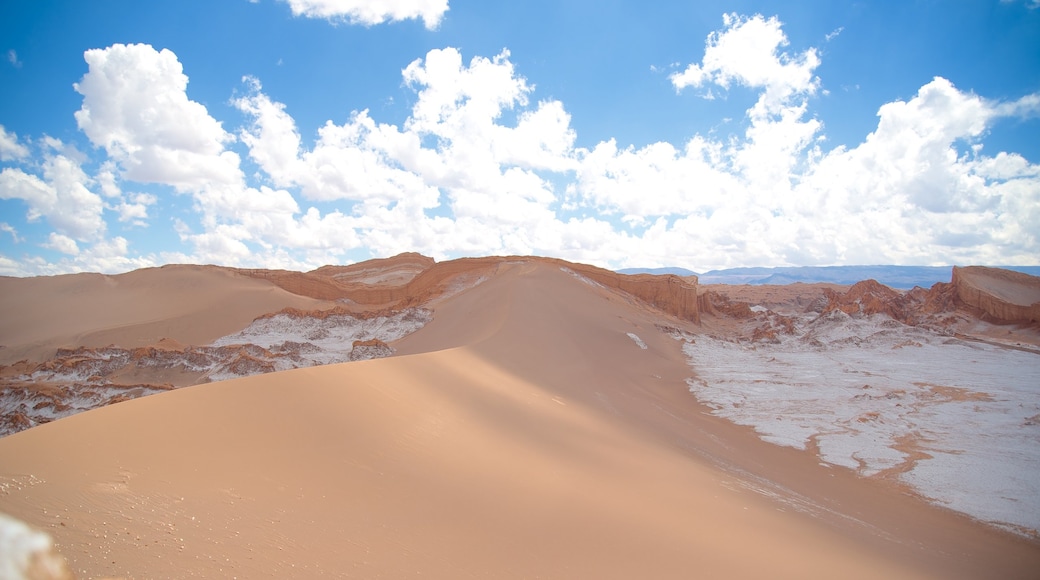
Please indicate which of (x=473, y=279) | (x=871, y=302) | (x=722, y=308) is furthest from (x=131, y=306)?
(x=871, y=302)

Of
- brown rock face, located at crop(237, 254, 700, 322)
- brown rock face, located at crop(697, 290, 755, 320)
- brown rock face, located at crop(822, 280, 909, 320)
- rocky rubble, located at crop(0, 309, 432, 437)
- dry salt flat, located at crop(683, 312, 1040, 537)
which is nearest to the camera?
dry salt flat, located at crop(683, 312, 1040, 537)

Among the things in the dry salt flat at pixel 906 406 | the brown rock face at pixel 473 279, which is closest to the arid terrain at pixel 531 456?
the dry salt flat at pixel 906 406

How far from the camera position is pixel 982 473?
7586mm

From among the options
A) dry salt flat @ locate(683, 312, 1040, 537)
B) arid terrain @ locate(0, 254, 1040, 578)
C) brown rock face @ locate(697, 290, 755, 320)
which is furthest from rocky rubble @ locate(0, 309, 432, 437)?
brown rock face @ locate(697, 290, 755, 320)

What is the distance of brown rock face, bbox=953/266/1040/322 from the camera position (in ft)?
69.9

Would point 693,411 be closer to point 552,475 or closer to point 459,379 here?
point 459,379

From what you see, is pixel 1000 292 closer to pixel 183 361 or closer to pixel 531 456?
pixel 531 456

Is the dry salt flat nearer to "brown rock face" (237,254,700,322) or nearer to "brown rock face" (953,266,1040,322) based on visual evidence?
"brown rock face" (237,254,700,322)

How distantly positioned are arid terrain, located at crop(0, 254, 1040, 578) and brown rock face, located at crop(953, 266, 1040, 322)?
4.02 m

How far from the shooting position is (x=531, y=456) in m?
5.84

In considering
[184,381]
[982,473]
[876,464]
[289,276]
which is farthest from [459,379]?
[289,276]

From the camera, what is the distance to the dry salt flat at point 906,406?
7.38 metres

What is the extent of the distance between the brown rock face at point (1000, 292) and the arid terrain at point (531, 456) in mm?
4017

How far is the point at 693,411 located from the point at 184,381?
484 inches
